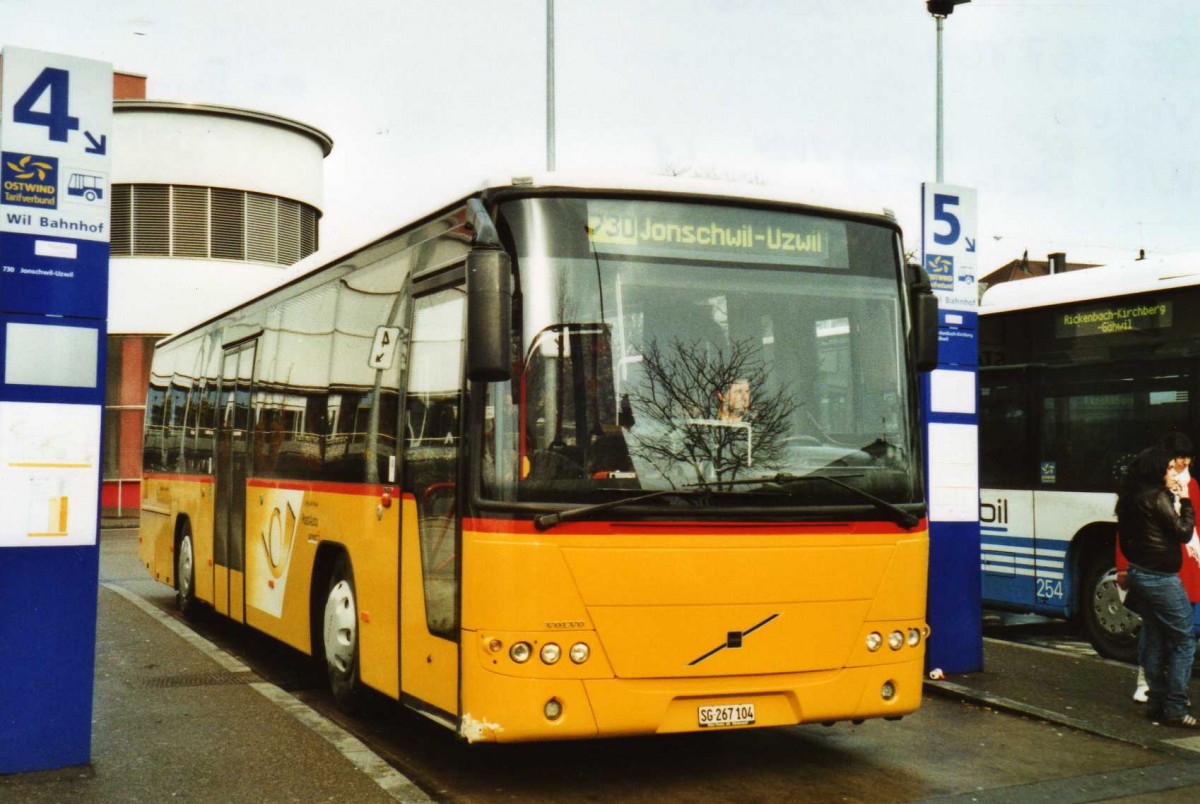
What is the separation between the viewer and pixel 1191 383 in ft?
35.6

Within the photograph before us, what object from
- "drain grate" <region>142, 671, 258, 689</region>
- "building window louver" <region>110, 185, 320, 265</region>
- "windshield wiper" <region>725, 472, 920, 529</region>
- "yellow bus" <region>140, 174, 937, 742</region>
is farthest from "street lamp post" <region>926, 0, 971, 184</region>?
"building window louver" <region>110, 185, 320, 265</region>

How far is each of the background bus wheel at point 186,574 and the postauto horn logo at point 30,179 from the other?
6.78 meters

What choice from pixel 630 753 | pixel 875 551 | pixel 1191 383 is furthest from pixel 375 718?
pixel 1191 383

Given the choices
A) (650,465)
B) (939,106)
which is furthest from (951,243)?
(650,465)

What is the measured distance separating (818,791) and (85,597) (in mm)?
4012

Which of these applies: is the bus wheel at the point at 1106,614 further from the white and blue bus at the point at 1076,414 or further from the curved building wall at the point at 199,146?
the curved building wall at the point at 199,146

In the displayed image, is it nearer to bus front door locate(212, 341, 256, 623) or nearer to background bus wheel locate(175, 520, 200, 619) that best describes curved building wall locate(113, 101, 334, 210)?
background bus wheel locate(175, 520, 200, 619)

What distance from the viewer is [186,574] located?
13.8m

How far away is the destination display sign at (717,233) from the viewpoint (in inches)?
264

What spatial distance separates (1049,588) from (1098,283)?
2.77 metres

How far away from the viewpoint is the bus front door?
1130 centimetres

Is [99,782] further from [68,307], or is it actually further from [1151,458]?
[1151,458]

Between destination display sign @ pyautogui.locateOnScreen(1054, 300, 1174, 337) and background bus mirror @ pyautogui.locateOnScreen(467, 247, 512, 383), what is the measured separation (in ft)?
23.6

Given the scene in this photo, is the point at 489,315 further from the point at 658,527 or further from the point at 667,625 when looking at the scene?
the point at 667,625
